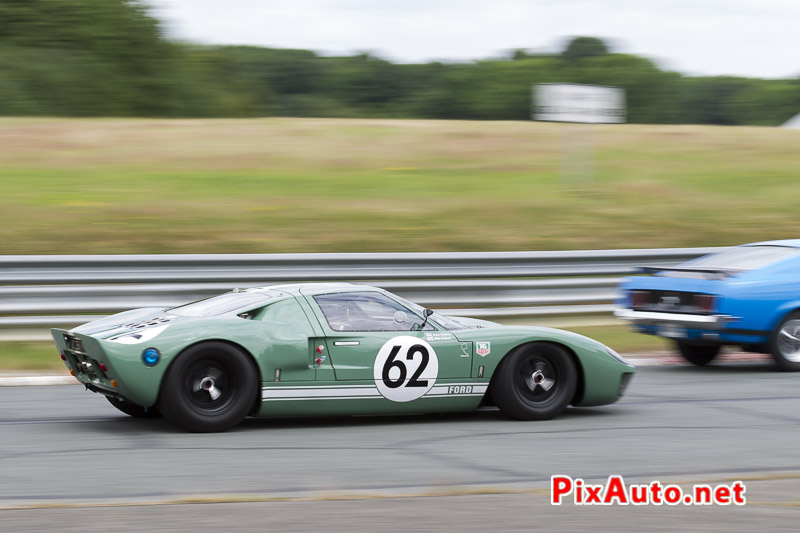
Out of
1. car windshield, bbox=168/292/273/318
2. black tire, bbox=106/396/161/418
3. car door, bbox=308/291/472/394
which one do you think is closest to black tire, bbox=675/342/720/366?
car door, bbox=308/291/472/394

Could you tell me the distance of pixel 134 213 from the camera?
14016 millimetres

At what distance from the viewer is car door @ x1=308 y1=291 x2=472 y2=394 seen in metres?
7.24

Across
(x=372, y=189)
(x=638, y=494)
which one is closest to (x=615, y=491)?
(x=638, y=494)

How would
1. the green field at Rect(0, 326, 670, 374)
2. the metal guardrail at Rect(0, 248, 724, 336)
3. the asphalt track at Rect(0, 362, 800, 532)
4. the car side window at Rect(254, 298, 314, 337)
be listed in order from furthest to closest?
the metal guardrail at Rect(0, 248, 724, 336)
the green field at Rect(0, 326, 670, 374)
the car side window at Rect(254, 298, 314, 337)
the asphalt track at Rect(0, 362, 800, 532)

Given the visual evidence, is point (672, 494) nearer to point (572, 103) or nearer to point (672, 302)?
point (672, 302)

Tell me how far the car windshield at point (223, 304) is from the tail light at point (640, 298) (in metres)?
4.93

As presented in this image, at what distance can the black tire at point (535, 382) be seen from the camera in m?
7.52

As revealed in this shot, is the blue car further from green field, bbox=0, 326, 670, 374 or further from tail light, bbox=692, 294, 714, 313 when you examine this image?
green field, bbox=0, 326, 670, 374

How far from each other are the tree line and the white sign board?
13.0 meters

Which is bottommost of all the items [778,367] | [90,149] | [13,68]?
[778,367]

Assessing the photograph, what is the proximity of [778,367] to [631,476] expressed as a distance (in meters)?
5.41

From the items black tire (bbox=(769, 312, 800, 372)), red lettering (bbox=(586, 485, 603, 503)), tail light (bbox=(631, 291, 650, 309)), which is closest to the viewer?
red lettering (bbox=(586, 485, 603, 503))

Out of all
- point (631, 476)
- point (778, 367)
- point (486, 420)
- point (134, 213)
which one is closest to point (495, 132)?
point (134, 213)

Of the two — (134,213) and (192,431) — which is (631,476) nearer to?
(192,431)
